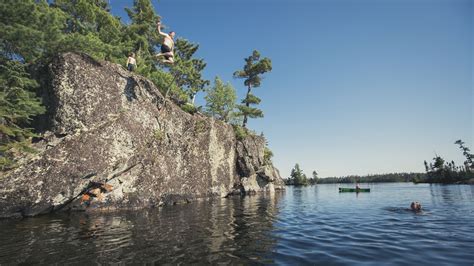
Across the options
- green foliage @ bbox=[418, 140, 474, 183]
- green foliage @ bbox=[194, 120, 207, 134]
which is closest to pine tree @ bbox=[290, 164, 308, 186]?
green foliage @ bbox=[418, 140, 474, 183]

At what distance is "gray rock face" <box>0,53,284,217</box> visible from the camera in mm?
17656

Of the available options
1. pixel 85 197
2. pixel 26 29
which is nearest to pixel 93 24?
pixel 26 29

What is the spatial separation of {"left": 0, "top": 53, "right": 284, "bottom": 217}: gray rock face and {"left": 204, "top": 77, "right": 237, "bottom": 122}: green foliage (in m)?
14.0

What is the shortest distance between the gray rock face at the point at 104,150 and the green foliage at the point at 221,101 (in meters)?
14.0

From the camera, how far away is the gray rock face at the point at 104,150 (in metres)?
17.7

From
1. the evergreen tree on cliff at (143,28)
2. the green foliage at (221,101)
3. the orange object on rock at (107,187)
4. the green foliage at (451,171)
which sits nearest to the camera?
the orange object on rock at (107,187)

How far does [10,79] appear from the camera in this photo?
631 inches

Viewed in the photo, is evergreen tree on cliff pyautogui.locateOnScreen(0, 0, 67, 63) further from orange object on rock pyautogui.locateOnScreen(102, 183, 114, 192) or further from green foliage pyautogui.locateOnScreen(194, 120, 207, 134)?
green foliage pyautogui.locateOnScreen(194, 120, 207, 134)

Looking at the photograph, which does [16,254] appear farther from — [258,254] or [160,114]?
[160,114]

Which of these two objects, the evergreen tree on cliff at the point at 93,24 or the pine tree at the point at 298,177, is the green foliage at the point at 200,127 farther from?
the pine tree at the point at 298,177

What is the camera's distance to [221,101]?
4478 centimetres

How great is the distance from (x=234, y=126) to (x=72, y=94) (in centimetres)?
2815

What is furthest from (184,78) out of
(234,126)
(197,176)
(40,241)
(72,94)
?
(40,241)

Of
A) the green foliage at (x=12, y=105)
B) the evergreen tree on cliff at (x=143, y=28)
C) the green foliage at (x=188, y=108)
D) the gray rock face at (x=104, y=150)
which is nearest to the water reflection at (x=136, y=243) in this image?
the gray rock face at (x=104, y=150)
